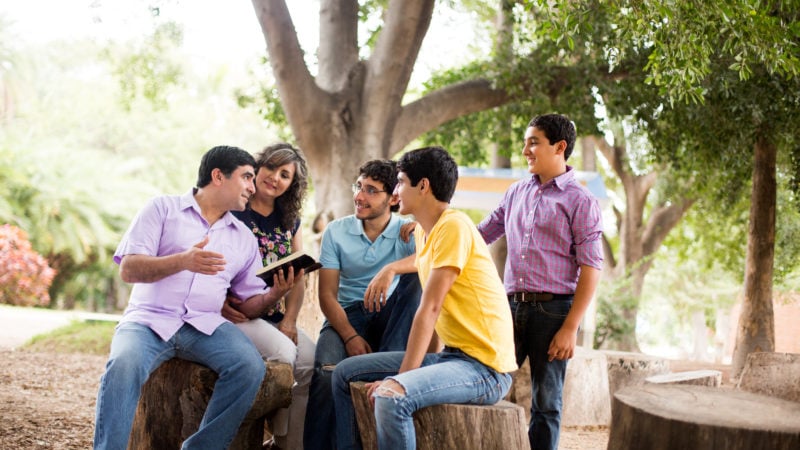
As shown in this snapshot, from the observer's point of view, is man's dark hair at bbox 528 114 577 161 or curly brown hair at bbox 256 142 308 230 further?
curly brown hair at bbox 256 142 308 230

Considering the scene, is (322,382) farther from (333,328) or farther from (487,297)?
(487,297)

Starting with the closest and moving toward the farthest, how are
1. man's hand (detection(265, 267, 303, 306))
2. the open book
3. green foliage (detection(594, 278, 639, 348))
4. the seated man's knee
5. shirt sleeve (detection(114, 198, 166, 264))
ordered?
Result: 1. the seated man's knee
2. shirt sleeve (detection(114, 198, 166, 264))
3. the open book
4. man's hand (detection(265, 267, 303, 306))
5. green foliage (detection(594, 278, 639, 348))

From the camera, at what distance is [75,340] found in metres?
10.8

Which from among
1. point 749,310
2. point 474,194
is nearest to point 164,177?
point 474,194

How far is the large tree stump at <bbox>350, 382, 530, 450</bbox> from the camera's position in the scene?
3.32m

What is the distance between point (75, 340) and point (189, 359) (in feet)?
24.6

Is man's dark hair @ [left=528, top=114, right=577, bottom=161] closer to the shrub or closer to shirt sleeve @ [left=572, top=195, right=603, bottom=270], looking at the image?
shirt sleeve @ [left=572, top=195, right=603, bottom=270]

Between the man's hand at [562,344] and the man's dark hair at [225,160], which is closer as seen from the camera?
the man's hand at [562,344]

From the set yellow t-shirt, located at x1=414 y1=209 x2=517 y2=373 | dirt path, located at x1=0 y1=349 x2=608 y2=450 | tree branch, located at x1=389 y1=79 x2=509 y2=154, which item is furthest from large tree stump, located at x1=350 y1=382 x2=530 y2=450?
tree branch, located at x1=389 y1=79 x2=509 y2=154

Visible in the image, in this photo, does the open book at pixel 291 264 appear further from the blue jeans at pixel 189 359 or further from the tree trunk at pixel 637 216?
the tree trunk at pixel 637 216

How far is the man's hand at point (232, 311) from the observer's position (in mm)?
4434

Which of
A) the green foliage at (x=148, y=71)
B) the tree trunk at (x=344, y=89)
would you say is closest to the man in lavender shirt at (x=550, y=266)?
the tree trunk at (x=344, y=89)

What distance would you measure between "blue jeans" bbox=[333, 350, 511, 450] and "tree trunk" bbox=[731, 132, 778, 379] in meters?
7.72

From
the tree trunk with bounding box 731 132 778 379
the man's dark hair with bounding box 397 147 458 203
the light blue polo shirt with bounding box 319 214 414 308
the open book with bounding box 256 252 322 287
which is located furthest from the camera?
the tree trunk with bounding box 731 132 778 379
